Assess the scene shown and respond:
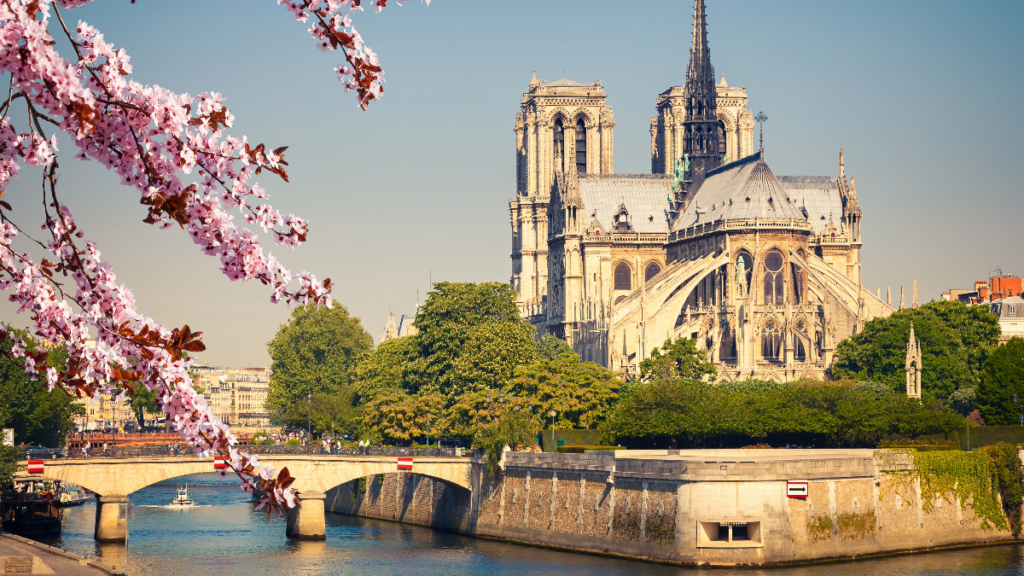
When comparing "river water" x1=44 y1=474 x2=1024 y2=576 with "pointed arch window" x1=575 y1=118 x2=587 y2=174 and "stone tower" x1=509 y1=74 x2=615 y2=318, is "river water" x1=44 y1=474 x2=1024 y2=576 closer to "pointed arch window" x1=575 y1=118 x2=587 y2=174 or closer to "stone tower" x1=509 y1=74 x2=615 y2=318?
"stone tower" x1=509 y1=74 x2=615 y2=318

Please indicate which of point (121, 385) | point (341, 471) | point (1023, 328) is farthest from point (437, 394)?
point (121, 385)

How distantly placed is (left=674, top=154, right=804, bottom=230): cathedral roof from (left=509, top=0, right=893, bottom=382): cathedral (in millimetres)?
160

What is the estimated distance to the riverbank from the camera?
132ft

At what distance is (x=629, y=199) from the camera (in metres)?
Result: 145

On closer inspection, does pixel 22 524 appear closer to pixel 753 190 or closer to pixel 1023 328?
pixel 753 190

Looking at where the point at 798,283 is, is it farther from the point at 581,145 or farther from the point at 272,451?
the point at 272,451

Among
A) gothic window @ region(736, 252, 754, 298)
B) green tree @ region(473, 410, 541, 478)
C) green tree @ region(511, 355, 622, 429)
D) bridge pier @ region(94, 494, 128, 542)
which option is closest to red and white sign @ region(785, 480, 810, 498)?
green tree @ region(473, 410, 541, 478)

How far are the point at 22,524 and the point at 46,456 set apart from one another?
3660 millimetres

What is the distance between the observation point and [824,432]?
2931 inches

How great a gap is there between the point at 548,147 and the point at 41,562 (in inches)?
4784

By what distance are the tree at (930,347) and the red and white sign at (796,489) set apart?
3694 centimetres

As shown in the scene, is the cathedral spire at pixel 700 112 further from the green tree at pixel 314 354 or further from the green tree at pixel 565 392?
the green tree at pixel 565 392

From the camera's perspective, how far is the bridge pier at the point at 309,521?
7019cm

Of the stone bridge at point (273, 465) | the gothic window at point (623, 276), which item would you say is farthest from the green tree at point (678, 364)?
the gothic window at point (623, 276)
